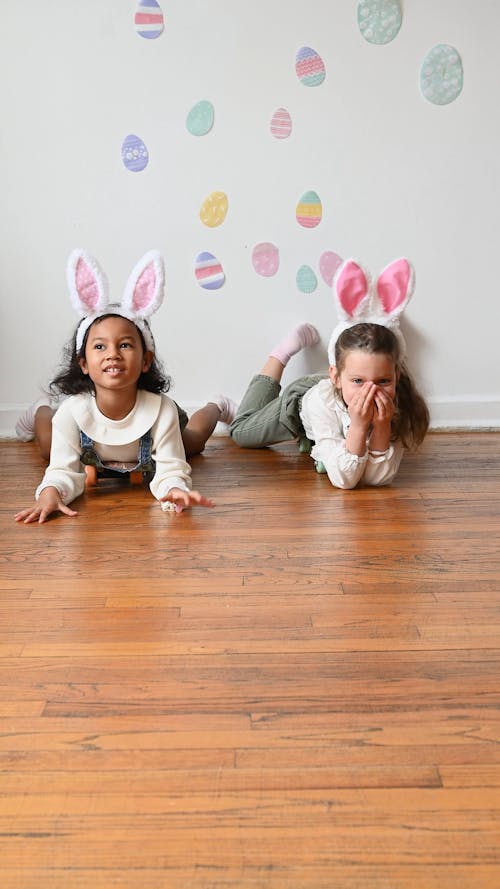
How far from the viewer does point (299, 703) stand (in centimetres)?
115

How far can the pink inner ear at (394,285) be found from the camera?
6.84ft

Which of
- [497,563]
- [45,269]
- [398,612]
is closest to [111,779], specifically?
[398,612]

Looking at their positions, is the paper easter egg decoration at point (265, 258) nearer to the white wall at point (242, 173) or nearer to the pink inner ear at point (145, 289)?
the white wall at point (242, 173)

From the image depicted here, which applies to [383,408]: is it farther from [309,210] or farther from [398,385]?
[309,210]

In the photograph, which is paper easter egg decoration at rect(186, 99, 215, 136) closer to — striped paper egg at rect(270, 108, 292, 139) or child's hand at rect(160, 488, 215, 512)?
striped paper egg at rect(270, 108, 292, 139)

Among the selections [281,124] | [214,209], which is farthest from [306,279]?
[281,124]

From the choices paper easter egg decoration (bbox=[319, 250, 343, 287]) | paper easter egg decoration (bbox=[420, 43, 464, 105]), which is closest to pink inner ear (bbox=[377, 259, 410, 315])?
paper easter egg decoration (bbox=[319, 250, 343, 287])

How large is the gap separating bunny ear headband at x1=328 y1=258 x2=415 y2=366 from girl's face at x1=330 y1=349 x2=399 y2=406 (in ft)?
0.27

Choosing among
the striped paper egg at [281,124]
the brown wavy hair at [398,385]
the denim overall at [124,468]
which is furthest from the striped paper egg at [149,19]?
the denim overall at [124,468]

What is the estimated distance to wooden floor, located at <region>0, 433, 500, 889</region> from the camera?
2.93ft

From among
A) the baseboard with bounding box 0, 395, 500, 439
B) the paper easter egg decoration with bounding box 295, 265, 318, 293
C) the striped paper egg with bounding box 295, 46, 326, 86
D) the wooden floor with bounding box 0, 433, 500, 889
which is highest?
the striped paper egg with bounding box 295, 46, 326, 86

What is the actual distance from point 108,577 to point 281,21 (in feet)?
5.36

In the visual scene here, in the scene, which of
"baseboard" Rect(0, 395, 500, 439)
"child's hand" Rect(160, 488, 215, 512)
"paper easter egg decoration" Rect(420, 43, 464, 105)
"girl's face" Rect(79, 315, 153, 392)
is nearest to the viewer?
"child's hand" Rect(160, 488, 215, 512)

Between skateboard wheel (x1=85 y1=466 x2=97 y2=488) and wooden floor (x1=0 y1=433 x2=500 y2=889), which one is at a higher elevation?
wooden floor (x1=0 y1=433 x2=500 y2=889)
